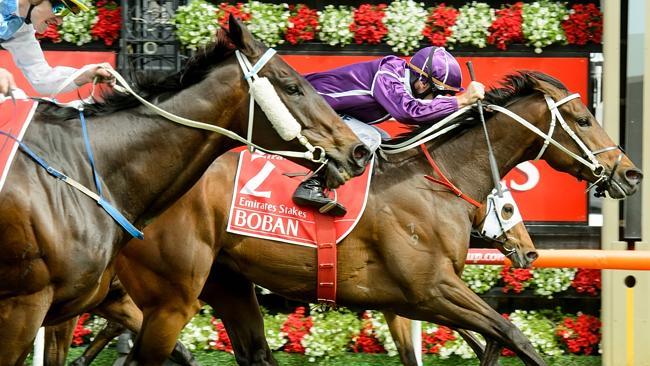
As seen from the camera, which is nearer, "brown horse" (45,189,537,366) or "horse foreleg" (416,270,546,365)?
"horse foreleg" (416,270,546,365)

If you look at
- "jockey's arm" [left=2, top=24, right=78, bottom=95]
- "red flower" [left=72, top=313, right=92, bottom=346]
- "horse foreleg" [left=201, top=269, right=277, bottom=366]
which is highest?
"jockey's arm" [left=2, top=24, right=78, bottom=95]

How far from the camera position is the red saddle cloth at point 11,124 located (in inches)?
159

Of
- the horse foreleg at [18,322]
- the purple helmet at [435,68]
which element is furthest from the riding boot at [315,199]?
the horse foreleg at [18,322]

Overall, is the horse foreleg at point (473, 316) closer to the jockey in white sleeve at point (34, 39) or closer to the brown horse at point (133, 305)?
the brown horse at point (133, 305)

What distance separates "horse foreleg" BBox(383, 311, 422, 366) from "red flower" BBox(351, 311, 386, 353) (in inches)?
37.2

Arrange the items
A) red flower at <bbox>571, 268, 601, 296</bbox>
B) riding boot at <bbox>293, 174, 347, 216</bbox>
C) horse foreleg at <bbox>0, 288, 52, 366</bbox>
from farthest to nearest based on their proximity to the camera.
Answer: red flower at <bbox>571, 268, 601, 296</bbox>, riding boot at <bbox>293, 174, 347, 216</bbox>, horse foreleg at <bbox>0, 288, 52, 366</bbox>

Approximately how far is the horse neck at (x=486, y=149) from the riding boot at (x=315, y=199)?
617 mm

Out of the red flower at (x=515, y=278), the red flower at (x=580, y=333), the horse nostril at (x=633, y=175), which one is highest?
the horse nostril at (x=633, y=175)

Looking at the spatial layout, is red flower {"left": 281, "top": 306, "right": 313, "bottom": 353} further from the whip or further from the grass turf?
the whip

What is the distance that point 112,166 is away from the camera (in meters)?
4.35

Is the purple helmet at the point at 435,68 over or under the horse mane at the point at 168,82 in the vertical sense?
under

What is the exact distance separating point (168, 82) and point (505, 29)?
13.1 ft

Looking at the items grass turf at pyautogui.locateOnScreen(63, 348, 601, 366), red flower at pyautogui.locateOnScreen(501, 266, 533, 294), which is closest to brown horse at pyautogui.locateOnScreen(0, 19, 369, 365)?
grass turf at pyautogui.locateOnScreen(63, 348, 601, 366)

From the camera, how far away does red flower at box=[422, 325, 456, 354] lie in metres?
7.75
